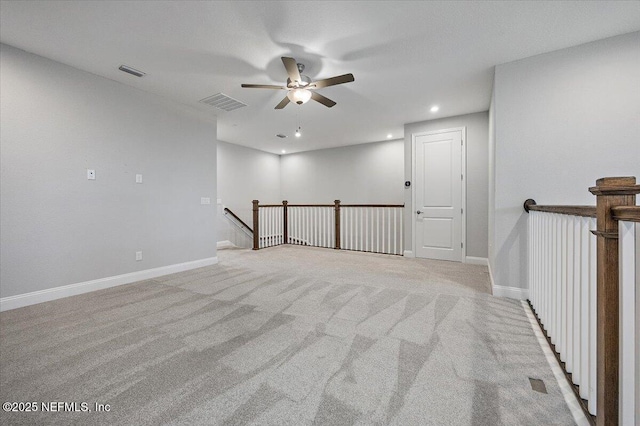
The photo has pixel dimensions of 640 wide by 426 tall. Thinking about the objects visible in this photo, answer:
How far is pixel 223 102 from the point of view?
3902 mm

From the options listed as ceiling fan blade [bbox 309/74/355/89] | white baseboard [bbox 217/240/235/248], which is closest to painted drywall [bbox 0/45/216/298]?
white baseboard [bbox 217/240/235/248]

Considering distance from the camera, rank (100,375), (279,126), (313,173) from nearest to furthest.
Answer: (100,375) < (279,126) < (313,173)

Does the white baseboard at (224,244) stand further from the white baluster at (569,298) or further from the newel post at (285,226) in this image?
the white baluster at (569,298)

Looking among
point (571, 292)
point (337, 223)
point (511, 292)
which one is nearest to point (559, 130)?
Result: point (511, 292)

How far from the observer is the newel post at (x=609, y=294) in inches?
36.9

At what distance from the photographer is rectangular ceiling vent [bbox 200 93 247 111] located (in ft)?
12.2

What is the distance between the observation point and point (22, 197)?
262 centimetres

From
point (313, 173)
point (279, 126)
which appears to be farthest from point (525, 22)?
point (313, 173)

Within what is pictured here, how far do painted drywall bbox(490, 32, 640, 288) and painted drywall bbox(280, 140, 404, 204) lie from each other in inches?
139

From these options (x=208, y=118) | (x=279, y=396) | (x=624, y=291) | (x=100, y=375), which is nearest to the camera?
(x=624, y=291)

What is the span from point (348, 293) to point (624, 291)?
2248 millimetres

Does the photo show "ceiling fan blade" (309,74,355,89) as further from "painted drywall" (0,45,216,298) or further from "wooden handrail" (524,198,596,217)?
"painted drywall" (0,45,216,298)

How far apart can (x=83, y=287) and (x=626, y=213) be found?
177 inches

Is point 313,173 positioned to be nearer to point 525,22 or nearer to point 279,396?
point 525,22
